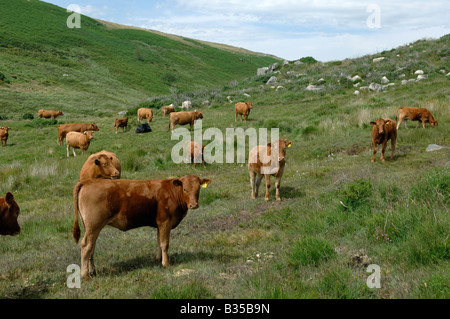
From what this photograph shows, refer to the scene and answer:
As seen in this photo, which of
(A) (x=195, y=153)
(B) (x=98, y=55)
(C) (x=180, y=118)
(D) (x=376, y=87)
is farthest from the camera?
(B) (x=98, y=55)

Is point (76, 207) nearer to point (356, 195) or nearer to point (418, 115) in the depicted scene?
point (356, 195)

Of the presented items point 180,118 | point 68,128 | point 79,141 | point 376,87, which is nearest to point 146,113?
point 180,118

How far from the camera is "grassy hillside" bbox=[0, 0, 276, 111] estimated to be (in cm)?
5799

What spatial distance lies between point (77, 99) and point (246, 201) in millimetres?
49328

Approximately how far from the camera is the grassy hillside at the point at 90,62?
190ft

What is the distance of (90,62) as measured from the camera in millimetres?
83062

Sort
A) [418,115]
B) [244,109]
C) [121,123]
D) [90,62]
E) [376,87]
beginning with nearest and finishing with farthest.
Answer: [418,115]
[244,109]
[121,123]
[376,87]
[90,62]

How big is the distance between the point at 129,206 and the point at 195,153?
10.4 meters

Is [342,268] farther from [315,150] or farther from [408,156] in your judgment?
[315,150]

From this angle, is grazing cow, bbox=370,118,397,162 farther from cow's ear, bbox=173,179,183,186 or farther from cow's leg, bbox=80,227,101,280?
cow's leg, bbox=80,227,101,280

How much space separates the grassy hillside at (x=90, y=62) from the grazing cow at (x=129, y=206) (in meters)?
43.7

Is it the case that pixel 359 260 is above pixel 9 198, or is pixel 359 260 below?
below

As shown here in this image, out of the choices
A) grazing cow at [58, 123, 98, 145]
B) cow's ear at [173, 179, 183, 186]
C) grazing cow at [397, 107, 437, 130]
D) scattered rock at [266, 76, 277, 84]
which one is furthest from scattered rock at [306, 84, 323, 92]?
cow's ear at [173, 179, 183, 186]
